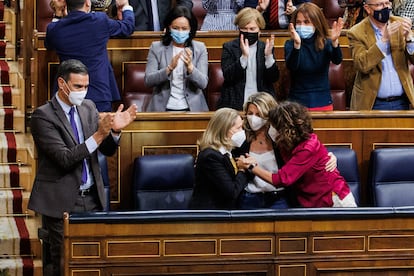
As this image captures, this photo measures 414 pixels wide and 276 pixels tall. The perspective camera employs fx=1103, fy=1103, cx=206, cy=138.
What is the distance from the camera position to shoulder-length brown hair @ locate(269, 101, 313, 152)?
15.0 ft

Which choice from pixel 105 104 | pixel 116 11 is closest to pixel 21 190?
pixel 105 104

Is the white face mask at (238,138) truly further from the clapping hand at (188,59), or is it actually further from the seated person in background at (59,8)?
the seated person in background at (59,8)

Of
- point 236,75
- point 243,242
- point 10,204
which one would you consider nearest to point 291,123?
point 243,242

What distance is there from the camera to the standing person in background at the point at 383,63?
558 cm

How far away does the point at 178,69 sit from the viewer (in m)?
5.56

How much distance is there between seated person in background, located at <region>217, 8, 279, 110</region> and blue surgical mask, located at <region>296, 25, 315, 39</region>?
14cm

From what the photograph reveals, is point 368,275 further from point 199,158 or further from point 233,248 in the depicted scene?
point 199,158

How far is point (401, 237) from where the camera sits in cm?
418

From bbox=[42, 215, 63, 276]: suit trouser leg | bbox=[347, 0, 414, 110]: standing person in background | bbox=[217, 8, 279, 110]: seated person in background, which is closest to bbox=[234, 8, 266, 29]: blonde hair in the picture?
bbox=[217, 8, 279, 110]: seated person in background

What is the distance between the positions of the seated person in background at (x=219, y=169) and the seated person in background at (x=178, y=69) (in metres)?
0.97

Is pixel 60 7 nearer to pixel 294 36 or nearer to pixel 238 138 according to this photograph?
pixel 294 36

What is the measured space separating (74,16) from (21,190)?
3.61ft

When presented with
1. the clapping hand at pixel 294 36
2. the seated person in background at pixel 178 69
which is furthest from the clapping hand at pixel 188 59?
the clapping hand at pixel 294 36

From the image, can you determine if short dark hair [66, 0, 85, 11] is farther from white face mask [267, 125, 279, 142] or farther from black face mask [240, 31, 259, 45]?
white face mask [267, 125, 279, 142]
